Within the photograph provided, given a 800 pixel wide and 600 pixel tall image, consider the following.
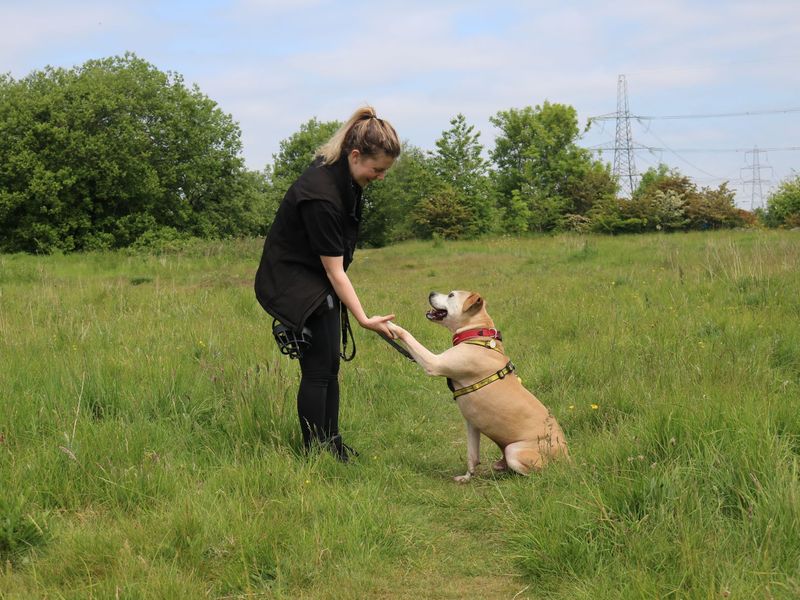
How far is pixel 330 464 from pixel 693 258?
10493mm

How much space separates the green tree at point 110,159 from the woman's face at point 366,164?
1343 inches

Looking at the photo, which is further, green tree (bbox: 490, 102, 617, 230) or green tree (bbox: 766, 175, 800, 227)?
green tree (bbox: 490, 102, 617, 230)

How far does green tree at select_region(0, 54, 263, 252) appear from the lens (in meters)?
34.4

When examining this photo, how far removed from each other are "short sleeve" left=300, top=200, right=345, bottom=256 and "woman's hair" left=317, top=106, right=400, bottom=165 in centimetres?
29

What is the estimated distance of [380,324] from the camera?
3852 millimetres

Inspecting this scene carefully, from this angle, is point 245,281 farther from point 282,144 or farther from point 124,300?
point 282,144

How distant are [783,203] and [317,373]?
43386 mm

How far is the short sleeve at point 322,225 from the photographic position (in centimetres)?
354

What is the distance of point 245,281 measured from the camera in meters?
13.7

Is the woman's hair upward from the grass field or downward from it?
upward

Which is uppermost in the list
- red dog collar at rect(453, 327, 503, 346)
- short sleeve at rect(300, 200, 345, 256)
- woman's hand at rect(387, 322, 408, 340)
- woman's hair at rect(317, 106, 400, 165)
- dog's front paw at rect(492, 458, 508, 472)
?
woman's hair at rect(317, 106, 400, 165)

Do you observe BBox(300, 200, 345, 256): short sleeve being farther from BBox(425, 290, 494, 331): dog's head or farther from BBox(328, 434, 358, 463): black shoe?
BBox(328, 434, 358, 463): black shoe

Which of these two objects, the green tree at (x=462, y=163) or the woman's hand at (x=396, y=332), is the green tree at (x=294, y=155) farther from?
the woman's hand at (x=396, y=332)

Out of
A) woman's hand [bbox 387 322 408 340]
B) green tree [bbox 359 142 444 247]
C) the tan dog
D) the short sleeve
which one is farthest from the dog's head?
green tree [bbox 359 142 444 247]
